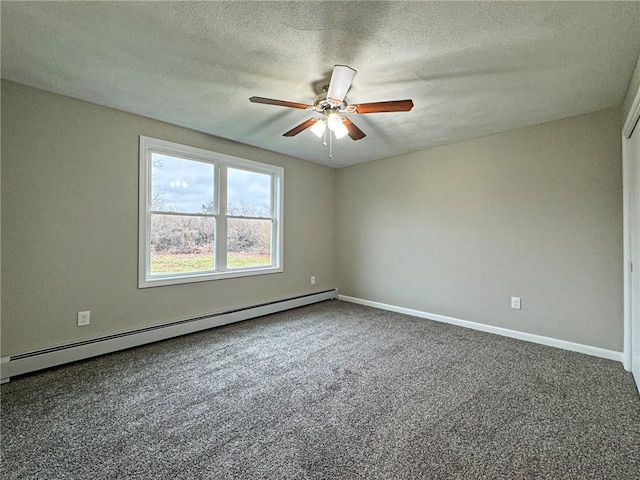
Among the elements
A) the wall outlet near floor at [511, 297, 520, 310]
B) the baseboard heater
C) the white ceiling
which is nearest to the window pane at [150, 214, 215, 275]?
the baseboard heater

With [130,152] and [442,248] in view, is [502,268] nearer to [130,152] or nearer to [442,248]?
[442,248]

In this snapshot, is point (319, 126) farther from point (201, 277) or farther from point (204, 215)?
point (201, 277)

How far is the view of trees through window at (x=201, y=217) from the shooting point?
11.0 feet

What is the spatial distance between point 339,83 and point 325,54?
215 millimetres

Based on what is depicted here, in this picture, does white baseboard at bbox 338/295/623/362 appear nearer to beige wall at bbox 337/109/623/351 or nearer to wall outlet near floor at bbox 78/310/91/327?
beige wall at bbox 337/109/623/351

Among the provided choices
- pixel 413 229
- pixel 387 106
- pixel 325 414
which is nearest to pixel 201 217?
pixel 387 106

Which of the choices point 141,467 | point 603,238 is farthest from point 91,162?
point 603,238

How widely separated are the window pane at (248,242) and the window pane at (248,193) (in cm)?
14

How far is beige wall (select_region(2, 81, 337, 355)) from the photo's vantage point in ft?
8.03

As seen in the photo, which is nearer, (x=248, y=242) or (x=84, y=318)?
(x=84, y=318)

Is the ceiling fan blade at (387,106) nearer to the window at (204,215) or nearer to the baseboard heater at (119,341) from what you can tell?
the window at (204,215)

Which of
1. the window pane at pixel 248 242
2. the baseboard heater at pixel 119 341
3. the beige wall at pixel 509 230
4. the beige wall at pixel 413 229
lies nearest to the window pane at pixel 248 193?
the window pane at pixel 248 242

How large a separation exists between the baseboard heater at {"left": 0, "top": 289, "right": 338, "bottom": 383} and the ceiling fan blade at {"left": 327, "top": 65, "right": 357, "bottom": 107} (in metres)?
2.88

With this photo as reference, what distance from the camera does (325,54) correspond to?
2010 mm
